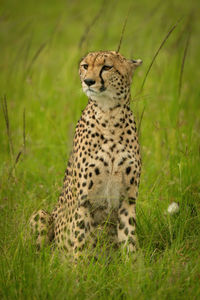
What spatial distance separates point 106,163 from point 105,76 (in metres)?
0.46

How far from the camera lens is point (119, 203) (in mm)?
2664

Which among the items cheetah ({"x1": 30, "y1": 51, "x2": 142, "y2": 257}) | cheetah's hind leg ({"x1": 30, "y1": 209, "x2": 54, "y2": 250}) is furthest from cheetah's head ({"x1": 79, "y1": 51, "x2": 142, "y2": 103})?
cheetah's hind leg ({"x1": 30, "y1": 209, "x2": 54, "y2": 250})

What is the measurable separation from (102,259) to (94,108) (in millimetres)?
806

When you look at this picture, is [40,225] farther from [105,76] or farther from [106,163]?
[105,76]

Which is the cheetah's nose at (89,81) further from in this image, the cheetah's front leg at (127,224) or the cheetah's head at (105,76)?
the cheetah's front leg at (127,224)

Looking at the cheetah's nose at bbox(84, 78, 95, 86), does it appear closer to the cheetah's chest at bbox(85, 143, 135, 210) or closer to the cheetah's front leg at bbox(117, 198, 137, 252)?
the cheetah's chest at bbox(85, 143, 135, 210)

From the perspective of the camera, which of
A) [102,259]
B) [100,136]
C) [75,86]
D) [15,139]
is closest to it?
[102,259]

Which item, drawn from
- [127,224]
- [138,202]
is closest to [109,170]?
[127,224]

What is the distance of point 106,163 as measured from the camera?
260cm

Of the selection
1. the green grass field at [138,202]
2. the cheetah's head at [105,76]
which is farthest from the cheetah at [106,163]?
the green grass field at [138,202]

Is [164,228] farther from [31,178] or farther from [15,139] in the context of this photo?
[15,139]

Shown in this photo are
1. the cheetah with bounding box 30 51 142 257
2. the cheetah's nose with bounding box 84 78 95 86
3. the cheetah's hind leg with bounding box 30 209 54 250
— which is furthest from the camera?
Answer: the cheetah's hind leg with bounding box 30 209 54 250

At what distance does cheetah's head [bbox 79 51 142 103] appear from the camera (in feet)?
8.14

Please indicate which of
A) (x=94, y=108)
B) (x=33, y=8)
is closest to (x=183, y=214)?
(x=94, y=108)
